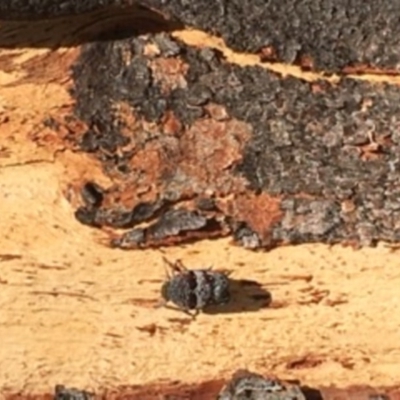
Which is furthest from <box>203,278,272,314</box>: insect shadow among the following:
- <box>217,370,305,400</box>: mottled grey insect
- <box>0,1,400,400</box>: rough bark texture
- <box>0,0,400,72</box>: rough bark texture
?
<box>0,0,400,72</box>: rough bark texture

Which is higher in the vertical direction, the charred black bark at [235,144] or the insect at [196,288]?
the charred black bark at [235,144]

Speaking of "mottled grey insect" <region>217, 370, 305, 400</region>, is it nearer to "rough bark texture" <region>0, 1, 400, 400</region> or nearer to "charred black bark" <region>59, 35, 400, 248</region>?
"rough bark texture" <region>0, 1, 400, 400</region>

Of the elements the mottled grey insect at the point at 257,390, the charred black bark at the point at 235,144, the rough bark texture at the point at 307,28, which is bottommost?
the mottled grey insect at the point at 257,390

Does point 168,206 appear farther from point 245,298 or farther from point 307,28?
point 307,28

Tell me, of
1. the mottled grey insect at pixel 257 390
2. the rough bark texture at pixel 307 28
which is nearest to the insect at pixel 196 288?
the mottled grey insect at pixel 257 390

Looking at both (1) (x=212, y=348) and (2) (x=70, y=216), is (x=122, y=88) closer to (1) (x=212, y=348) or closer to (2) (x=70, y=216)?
(2) (x=70, y=216)

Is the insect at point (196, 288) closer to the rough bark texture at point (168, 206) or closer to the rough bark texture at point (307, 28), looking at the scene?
the rough bark texture at point (168, 206)
